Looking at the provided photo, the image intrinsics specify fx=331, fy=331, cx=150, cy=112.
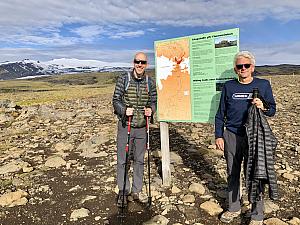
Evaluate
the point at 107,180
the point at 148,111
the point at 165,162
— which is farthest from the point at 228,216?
the point at 107,180

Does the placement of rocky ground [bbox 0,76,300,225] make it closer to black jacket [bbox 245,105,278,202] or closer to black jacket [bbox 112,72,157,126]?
black jacket [bbox 245,105,278,202]

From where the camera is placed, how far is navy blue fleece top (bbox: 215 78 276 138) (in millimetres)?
5945

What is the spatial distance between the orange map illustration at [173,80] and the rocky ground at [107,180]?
1929mm

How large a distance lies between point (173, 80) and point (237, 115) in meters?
2.43

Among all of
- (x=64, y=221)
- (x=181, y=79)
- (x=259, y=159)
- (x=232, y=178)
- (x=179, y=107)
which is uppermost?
(x=181, y=79)

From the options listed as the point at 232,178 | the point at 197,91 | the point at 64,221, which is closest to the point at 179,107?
the point at 197,91

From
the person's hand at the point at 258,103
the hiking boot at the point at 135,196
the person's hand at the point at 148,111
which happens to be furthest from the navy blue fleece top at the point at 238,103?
the hiking boot at the point at 135,196

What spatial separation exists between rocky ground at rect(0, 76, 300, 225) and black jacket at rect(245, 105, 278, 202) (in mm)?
1207

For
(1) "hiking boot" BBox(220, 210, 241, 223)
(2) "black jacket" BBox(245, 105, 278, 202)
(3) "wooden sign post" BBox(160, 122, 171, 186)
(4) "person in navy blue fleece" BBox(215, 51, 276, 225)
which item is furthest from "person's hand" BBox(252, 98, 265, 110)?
(3) "wooden sign post" BBox(160, 122, 171, 186)

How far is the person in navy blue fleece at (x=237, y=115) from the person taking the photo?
5938mm

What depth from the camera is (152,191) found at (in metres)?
8.25

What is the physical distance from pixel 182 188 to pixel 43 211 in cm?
340

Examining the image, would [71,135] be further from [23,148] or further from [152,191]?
[152,191]

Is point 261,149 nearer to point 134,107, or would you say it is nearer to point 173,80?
point 134,107
